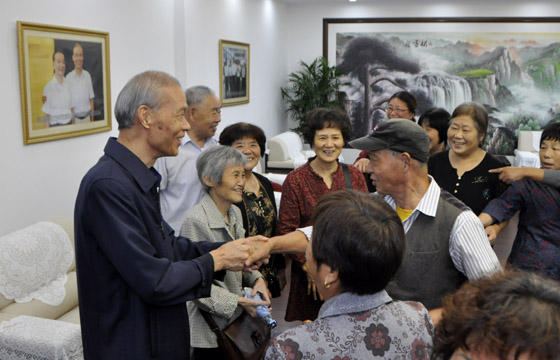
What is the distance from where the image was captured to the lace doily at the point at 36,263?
357 cm

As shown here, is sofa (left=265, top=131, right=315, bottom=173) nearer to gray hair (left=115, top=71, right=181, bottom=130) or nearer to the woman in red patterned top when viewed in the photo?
the woman in red patterned top

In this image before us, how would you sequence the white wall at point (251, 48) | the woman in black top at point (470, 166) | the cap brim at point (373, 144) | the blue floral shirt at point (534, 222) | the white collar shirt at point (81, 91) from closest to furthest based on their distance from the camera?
the cap brim at point (373, 144)
the blue floral shirt at point (534, 222)
the woman in black top at point (470, 166)
the white collar shirt at point (81, 91)
the white wall at point (251, 48)

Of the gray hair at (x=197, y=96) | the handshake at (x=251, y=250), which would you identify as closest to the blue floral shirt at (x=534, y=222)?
the handshake at (x=251, y=250)

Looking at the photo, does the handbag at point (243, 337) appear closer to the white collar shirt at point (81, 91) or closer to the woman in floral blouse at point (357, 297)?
the woman in floral blouse at point (357, 297)

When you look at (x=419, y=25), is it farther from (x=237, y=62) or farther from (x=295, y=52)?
(x=237, y=62)

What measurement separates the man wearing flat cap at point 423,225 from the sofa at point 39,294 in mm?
1985

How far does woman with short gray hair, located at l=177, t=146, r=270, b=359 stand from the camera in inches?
102

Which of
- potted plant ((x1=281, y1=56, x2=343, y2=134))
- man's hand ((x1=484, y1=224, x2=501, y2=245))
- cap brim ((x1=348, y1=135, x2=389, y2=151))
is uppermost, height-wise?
potted plant ((x1=281, y1=56, x2=343, y2=134))

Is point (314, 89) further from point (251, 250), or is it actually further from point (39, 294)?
point (251, 250)

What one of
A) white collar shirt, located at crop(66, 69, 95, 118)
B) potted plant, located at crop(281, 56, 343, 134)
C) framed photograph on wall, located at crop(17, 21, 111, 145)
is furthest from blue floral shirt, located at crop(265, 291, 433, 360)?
potted plant, located at crop(281, 56, 343, 134)

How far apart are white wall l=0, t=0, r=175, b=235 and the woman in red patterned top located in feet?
7.19

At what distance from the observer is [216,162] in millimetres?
3043

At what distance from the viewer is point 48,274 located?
386 cm

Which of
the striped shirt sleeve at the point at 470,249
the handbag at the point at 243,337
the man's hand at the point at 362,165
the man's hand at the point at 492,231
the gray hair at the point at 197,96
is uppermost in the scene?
the gray hair at the point at 197,96
